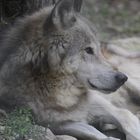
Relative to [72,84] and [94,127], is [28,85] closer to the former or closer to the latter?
[72,84]

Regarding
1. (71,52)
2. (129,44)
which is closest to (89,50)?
(71,52)

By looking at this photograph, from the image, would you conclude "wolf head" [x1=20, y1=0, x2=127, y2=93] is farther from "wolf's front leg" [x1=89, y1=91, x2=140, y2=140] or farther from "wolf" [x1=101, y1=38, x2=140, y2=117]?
"wolf" [x1=101, y1=38, x2=140, y2=117]

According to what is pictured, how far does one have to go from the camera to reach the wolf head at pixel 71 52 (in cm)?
542

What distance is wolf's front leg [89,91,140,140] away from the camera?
564 cm

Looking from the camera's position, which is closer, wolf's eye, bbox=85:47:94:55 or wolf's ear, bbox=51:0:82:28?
wolf's ear, bbox=51:0:82:28

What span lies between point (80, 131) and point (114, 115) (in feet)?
1.50

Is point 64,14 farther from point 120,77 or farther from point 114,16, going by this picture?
point 114,16

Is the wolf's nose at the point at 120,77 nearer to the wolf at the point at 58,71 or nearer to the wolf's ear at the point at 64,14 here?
the wolf at the point at 58,71

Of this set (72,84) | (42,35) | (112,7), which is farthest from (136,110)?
(112,7)

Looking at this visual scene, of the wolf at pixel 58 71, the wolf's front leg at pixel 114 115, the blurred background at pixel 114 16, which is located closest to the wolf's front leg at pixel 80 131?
the wolf at pixel 58 71

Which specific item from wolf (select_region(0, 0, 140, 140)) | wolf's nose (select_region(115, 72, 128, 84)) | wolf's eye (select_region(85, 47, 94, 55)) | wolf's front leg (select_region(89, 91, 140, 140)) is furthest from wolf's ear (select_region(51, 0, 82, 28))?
wolf's front leg (select_region(89, 91, 140, 140))

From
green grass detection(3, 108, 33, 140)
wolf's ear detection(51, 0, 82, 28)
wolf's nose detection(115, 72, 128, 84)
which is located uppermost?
wolf's ear detection(51, 0, 82, 28)

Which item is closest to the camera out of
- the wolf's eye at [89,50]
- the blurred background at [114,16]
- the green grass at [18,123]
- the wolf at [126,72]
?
the green grass at [18,123]

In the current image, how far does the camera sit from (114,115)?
19.2ft
